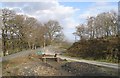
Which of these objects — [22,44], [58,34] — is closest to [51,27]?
Answer: [58,34]

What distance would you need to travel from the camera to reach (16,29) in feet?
152

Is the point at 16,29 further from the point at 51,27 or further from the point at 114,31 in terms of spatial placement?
the point at 114,31

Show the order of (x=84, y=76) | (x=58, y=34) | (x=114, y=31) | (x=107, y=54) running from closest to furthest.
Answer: (x=84, y=76) < (x=107, y=54) < (x=114, y=31) < (x=58, y=34)

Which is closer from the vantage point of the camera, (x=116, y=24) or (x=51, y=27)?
(x=116, y=24)

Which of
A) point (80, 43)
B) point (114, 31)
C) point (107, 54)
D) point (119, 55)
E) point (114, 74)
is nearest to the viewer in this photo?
point (114, 74)

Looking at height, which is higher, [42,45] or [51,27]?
[51,27]

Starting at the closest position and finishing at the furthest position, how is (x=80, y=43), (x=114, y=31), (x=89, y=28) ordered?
1. (x=114, y=31)
2. (x=80, y=43)
3. (x=89, y=28)

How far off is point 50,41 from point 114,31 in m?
14.9

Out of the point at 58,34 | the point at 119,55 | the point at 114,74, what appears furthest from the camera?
the point at 58,34

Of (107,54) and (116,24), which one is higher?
(116,24)

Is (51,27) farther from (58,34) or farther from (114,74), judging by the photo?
(114,74)

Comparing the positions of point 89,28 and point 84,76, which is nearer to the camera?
point 84,76

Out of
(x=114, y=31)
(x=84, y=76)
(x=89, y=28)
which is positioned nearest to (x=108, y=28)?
(x=114, y=31)

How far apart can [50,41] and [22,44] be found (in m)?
6.43
